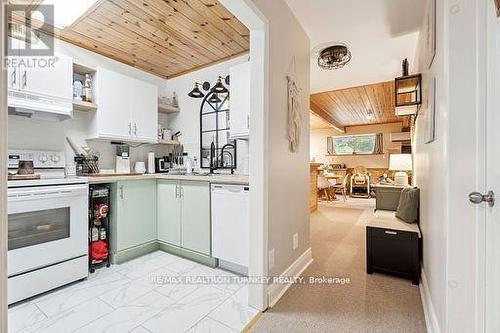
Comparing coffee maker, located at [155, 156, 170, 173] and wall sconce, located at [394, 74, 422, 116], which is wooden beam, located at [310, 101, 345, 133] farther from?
coffee maker, located at [155, 156, 170, 173]

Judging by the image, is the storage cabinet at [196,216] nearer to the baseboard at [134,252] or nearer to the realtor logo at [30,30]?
the baseboard at [134,252]

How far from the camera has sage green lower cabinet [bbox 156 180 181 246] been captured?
8.38 feet

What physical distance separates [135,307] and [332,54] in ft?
10.3

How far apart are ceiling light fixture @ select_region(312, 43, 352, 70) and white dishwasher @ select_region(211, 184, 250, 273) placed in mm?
1846

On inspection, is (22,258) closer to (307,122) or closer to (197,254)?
(197,254)

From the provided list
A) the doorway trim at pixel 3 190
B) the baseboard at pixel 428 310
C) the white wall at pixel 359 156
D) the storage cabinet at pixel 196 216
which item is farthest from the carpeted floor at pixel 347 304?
the white wall at pixel 359 156

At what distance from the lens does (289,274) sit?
6.71 ft

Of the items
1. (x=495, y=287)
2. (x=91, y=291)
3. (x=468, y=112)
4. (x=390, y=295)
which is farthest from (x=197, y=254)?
(x=468, y=112)

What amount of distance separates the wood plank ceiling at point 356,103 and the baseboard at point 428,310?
3.21m

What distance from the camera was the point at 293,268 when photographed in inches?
83.7

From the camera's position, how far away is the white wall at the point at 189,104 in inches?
126

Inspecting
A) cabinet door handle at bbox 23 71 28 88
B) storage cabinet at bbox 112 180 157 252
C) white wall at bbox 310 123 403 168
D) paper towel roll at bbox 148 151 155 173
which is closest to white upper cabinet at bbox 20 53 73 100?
cabinet door handle at bbox 23 71 28 88

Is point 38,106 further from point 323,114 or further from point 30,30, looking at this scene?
point 323,114

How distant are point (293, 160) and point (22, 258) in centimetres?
229
